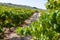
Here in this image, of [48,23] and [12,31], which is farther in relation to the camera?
[12,31]

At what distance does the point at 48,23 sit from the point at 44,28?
298 mm

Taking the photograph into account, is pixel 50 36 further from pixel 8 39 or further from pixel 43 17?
pixel 8 39

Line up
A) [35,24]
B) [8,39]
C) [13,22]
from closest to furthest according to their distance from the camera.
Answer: [35,24] → [8,39] → [13,22]

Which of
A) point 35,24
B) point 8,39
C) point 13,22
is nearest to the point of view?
point 35,24

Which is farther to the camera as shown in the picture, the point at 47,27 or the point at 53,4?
the point at 53,4

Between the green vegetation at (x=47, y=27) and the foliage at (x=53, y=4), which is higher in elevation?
the foliage at (x=53, y=4)

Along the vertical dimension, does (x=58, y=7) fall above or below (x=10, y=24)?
above

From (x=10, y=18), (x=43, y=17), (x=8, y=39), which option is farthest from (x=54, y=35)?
(x=10, y=18)

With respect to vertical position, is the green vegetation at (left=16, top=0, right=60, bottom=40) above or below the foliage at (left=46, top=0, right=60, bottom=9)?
below

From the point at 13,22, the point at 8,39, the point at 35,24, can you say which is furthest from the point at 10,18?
the point at 35,24

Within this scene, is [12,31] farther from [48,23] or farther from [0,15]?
[48,23]

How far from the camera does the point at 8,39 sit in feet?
81.7

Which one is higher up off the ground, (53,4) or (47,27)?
(53,4)

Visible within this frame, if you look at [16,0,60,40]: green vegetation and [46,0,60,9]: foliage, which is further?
[46,0,60,9]: foliage
